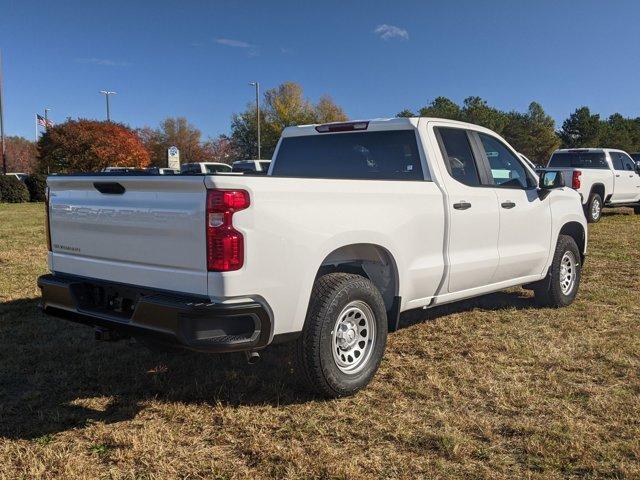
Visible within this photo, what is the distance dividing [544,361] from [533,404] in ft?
2.98

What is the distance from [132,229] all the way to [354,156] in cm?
219

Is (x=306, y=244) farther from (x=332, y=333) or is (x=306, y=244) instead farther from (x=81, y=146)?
(x=81, y=146)

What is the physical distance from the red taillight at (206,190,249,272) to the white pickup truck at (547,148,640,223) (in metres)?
13.1

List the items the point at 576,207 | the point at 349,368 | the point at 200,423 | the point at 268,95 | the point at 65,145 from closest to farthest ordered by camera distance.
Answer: the point at 200,423 → the point at 349,368 → the point at 576,207 → the point at 65,145 → the point at 268,95

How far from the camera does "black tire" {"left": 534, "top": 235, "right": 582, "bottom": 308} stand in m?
6.14

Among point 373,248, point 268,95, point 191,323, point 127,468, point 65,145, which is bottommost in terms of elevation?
point 127,468

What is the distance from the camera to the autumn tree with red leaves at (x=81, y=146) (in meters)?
33.7

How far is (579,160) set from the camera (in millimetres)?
16047

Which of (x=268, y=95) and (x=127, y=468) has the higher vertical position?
(x=268, y=95)

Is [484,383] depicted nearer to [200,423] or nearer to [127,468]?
[200,423]

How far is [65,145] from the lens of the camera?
3353cm

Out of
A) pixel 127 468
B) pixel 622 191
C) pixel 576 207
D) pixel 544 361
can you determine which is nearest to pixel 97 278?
pixel 127 468

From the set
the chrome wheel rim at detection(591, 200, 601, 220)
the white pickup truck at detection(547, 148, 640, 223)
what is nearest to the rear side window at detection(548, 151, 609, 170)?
the white pickup truck at detection(547, 148, 640, 223)

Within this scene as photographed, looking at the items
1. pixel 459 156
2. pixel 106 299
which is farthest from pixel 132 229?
pixel 459 156
